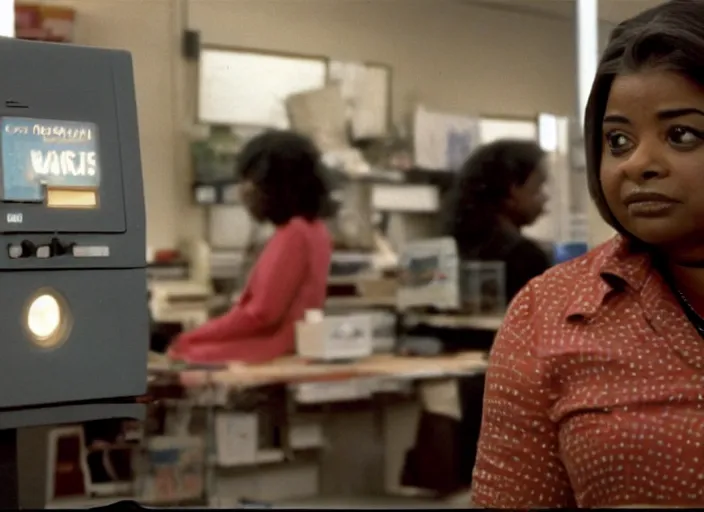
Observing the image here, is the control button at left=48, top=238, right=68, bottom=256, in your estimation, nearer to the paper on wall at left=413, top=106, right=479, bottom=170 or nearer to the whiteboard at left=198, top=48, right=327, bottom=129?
the whiteboard at left=198, top=48, right=327, bottom=129

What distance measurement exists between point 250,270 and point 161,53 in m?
0.75

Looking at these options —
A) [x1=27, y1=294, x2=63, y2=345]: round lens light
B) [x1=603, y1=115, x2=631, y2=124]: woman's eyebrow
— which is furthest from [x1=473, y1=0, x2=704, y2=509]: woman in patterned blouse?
[x1=27, y1=294, x2=63, y2=345]: round lens light

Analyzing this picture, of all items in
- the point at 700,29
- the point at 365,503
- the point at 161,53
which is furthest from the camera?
the point at 365,503

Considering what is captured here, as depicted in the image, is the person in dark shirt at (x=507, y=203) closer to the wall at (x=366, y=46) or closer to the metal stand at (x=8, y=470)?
the wall at (x=366, y=46)

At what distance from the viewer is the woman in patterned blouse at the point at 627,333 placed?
88cm

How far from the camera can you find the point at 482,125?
203cm

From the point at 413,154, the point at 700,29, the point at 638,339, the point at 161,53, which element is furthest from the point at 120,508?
the point at 413,154

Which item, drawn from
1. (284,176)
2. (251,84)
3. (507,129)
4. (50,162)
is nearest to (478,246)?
(507,129)

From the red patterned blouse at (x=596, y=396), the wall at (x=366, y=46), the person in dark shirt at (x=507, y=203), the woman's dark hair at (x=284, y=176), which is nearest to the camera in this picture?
the red patterned blouse at (x=596, y=396)

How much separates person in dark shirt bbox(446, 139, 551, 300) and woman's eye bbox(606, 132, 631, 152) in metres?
0.81

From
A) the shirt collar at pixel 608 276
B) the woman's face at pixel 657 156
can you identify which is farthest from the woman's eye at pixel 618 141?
the shirt collar at pixel 608 276

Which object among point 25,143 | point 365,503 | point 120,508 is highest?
point 25,143

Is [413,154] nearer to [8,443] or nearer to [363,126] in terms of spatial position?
[363,126]

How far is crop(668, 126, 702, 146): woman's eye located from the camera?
0.92 m
